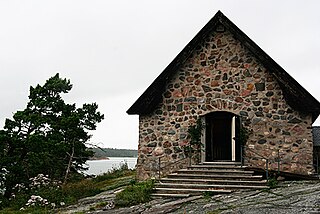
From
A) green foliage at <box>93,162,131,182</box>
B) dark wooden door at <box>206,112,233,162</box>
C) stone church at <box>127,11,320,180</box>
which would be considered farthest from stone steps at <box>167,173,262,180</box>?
green foliage at <box>93,162,131,182</box>

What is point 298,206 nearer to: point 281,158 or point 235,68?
point 281,158

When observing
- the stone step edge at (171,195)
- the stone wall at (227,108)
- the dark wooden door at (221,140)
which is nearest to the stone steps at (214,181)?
the stone step edge at (171,195)

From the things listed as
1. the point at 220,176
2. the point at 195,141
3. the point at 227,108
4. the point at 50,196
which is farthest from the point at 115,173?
the point at 220,176

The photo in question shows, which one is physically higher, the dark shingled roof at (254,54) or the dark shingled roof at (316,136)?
the dark shingled roof at (254,54)

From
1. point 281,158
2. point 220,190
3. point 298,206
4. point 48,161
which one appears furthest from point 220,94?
point 48,161

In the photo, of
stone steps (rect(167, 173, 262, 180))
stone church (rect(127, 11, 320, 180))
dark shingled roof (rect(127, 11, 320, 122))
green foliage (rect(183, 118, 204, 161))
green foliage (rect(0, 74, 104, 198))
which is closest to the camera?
stone steps (rect(167, 173, 262, 180))

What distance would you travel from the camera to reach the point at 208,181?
39.2 feet

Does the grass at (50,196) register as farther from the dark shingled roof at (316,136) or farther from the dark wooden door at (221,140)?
the dark shingled roof at (316,136)

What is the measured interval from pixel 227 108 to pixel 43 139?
785 cm

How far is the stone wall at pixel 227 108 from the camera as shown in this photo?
43.4 ft

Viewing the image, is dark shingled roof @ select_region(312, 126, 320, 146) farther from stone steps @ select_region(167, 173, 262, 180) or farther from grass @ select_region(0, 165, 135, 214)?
grass @ select_region(0, 165, 135, 214)

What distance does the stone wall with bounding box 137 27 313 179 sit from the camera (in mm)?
13242

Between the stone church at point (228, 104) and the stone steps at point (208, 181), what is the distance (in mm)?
955

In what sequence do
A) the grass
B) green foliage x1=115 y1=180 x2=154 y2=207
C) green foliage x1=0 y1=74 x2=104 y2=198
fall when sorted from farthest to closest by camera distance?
green foliage x1=0 y1=74 x2=104 y2=198 < the grass < green foliage x1=115 y1=180 x2=154 y2=207
